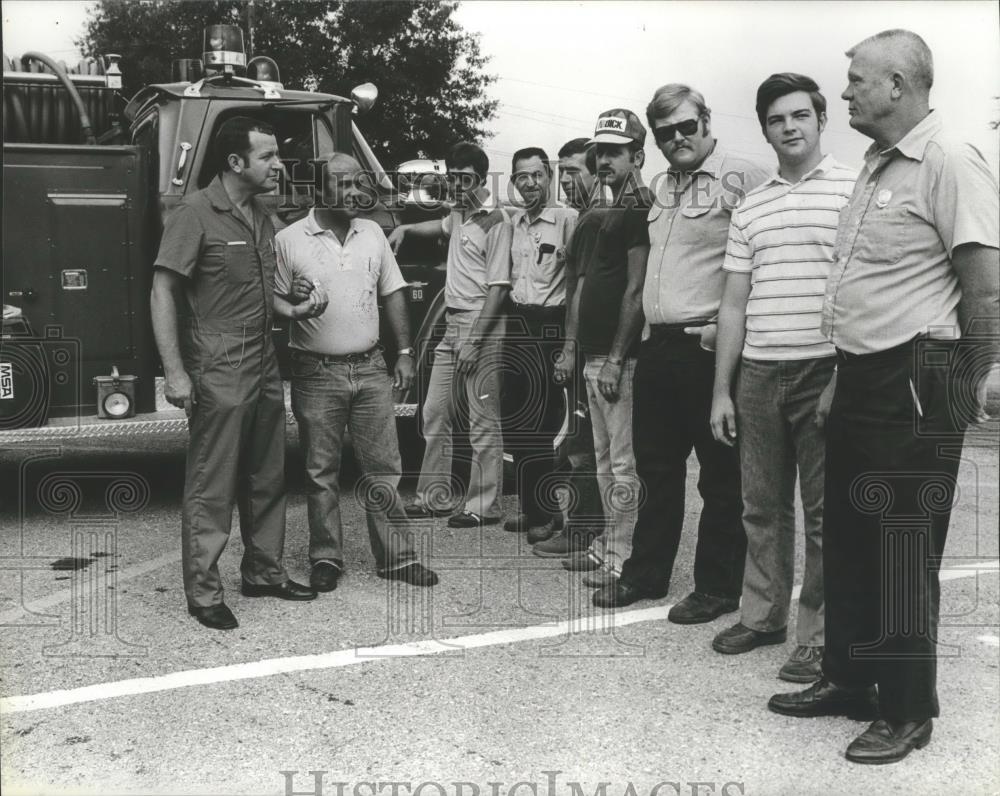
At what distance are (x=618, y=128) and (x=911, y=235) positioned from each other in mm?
1811

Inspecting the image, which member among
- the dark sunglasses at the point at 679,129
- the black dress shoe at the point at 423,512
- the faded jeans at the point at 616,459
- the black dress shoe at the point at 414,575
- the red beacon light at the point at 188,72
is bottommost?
the black dress shoe at the point at 423,512

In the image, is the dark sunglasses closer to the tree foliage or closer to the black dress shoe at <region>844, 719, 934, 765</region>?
the black dress shoe at <region>844, 719, 934, 765</region>

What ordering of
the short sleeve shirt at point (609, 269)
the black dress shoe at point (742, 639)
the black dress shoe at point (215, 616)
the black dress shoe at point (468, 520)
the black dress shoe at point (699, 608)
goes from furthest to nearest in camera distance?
the black dress shoe at point (468, 520) < the short sleeve shirt at point (609, 269) < the black dress shoe at point (699, 608) < the black dress shoe at point (215, 616) < the black dress shoe at point (742, 639)

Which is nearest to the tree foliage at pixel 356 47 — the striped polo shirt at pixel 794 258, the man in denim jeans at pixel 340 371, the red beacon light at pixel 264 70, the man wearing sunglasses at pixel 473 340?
the red beacon light at pixel 264 70

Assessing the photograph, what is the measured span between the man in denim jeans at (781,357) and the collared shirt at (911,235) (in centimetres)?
41

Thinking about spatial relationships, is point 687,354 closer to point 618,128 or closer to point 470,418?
point 618,128

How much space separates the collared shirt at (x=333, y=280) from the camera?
4578 millimetres

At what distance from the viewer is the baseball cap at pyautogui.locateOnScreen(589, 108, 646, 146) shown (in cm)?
456

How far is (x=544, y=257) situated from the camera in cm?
547

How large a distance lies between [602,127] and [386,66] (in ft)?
24.5

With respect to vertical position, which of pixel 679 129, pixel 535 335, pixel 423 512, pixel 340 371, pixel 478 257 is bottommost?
pixel 423 512

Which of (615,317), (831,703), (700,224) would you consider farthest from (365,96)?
(831,703)

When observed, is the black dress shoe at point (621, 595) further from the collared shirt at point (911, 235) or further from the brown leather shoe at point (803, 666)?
the collared shirt at point (911, 235)

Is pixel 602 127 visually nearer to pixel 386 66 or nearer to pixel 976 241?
pixel 976 241
